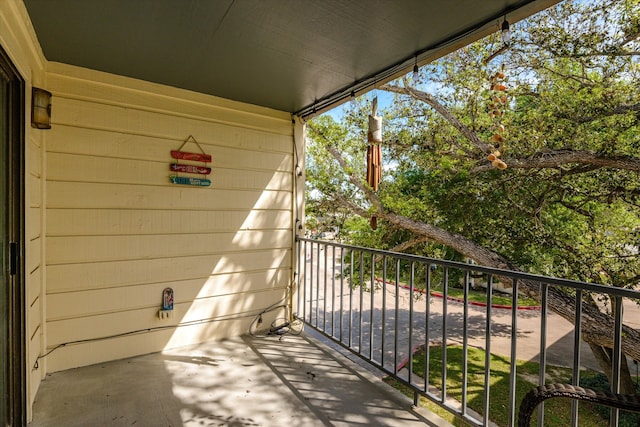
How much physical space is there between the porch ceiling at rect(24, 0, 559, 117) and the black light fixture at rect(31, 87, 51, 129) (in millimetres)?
353

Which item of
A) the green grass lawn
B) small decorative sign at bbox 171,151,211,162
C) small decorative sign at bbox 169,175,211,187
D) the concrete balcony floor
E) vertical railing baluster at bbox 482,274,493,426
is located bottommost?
the green grass lawn

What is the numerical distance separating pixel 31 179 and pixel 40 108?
0.44 m

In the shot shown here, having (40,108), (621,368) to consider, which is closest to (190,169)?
(40,108)

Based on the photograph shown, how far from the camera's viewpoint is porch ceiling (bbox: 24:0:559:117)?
165 cm

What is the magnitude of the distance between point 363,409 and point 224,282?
1709 mm

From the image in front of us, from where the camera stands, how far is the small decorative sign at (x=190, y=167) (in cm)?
281

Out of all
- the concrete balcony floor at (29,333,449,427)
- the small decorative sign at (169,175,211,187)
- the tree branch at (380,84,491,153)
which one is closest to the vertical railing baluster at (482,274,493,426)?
the concrete balcony floor at (29,333,449,427)

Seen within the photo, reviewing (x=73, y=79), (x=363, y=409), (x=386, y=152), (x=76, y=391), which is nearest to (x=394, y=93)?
(x=386, y=152)

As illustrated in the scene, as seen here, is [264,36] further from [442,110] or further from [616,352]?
[442,110]

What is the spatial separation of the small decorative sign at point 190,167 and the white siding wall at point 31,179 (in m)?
0.88

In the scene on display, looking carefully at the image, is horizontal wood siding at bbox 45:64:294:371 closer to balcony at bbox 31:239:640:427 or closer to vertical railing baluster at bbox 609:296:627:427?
balcony at bbox 31:239:640:427

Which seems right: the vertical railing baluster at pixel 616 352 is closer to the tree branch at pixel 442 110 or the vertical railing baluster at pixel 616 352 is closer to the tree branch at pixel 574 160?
the tree branch at pixel 574 160

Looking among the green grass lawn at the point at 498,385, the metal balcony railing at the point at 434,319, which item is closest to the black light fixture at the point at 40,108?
the metal balcony railing at the point at 434,319

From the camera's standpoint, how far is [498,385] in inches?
184
